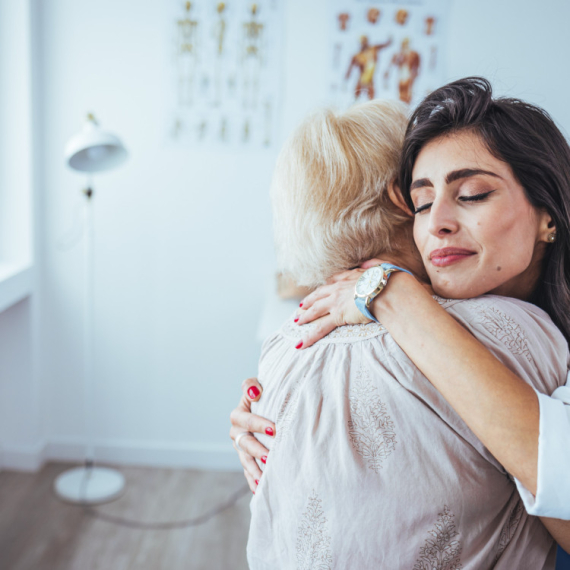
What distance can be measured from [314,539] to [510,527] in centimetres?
29

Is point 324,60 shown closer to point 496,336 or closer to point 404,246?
point 404,246

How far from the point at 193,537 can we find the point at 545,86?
265 centimetres

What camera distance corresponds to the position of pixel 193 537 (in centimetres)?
235

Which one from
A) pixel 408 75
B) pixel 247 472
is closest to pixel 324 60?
pixel 408 75

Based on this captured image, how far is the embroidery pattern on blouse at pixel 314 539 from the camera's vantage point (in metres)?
0.77

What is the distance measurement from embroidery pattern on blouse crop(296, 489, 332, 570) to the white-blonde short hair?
1.36 feet

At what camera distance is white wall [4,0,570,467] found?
2643 mm

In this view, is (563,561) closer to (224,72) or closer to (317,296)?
(317,296)

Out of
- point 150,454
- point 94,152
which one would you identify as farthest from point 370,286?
point 150,454

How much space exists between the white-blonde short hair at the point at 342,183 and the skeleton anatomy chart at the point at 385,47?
71.0 inches

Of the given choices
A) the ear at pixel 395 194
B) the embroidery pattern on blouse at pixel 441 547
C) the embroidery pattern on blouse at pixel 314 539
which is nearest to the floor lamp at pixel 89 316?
the ear at pixel 395 194

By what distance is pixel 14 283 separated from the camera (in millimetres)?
2551

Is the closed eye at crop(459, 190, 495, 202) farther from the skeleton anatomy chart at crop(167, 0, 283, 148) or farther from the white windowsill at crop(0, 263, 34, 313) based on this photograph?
the white windowsill at crop(0, 263, 34, 313)

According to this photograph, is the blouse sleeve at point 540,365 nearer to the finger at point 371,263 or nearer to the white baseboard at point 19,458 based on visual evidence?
the finger at point 371,263
